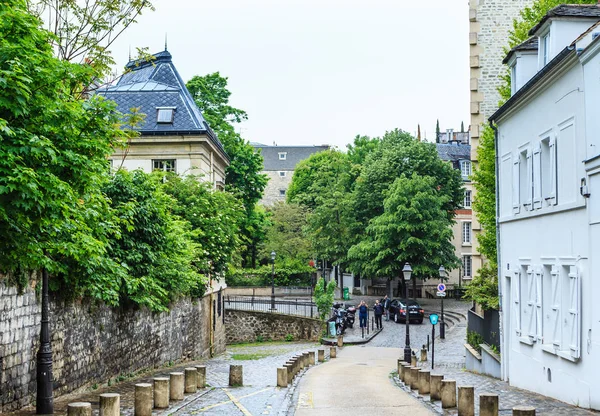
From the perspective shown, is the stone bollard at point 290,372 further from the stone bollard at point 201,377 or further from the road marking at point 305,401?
the stone bollard at point 201,377

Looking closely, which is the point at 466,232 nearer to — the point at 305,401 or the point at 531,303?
the point at 531,303

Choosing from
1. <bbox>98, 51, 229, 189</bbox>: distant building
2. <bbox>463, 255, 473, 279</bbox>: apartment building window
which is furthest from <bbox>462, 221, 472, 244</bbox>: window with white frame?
<bbox>98, 51, 229, 189</bbox>: distant building

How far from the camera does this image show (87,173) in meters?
13.5

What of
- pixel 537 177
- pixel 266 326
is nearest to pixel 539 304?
pixel 537 177

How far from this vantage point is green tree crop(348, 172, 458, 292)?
58125 millimetres

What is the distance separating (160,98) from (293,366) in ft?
84.0

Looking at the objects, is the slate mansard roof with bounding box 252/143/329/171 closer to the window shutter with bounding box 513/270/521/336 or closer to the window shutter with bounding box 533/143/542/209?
the window shutter with bounding box 513/270/521/336

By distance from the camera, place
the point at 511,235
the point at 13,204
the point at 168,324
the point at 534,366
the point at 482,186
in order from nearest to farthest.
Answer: the point at 13,204 → the point at 534,366 → the point at 511,235 → the point at 168,324 → the point at 482,186

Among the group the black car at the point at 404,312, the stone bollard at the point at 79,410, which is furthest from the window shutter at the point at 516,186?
the black car at the point at 404,312

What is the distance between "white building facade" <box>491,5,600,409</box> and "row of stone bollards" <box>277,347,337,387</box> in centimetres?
593

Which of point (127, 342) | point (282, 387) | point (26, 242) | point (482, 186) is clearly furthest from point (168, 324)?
point (26, 242)

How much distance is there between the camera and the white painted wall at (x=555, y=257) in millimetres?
16219

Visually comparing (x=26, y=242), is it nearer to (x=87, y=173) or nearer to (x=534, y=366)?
(x=87, y=173)

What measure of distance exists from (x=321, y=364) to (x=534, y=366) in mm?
13417
